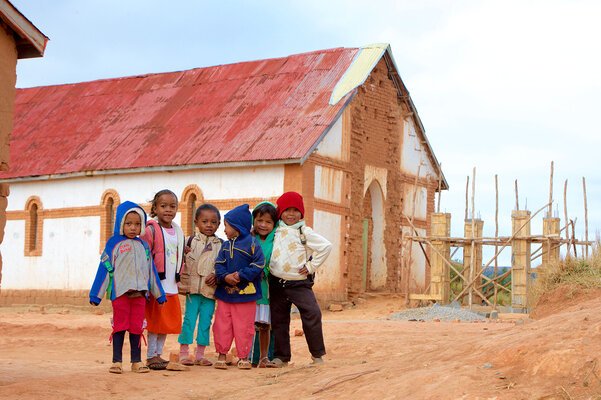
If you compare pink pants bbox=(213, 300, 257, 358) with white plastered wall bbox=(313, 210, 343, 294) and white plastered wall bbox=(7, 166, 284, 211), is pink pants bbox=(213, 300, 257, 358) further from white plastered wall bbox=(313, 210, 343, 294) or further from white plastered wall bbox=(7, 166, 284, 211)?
white plastered wall bbox=(313, 210, 343, 294)

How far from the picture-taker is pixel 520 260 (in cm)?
2267

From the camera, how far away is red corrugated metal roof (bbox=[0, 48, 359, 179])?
23750mm

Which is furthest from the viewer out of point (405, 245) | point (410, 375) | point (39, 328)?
point (405, 245)

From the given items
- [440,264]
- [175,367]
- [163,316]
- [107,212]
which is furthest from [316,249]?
[107,212]

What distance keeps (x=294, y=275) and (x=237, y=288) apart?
24.8 inches

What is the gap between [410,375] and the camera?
27.6ft

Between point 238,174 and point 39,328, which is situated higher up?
point 238,174

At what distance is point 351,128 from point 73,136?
332 inches

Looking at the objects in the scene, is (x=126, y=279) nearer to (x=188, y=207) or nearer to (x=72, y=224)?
(x=188, y=207)

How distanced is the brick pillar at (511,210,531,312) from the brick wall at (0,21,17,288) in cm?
1476

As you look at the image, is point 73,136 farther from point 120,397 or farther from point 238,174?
point 120,397

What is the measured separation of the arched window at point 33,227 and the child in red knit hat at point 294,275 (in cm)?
1762

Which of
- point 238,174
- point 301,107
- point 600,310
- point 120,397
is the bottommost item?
point 120,397

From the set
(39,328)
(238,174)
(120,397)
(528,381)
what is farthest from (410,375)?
(238,174)
